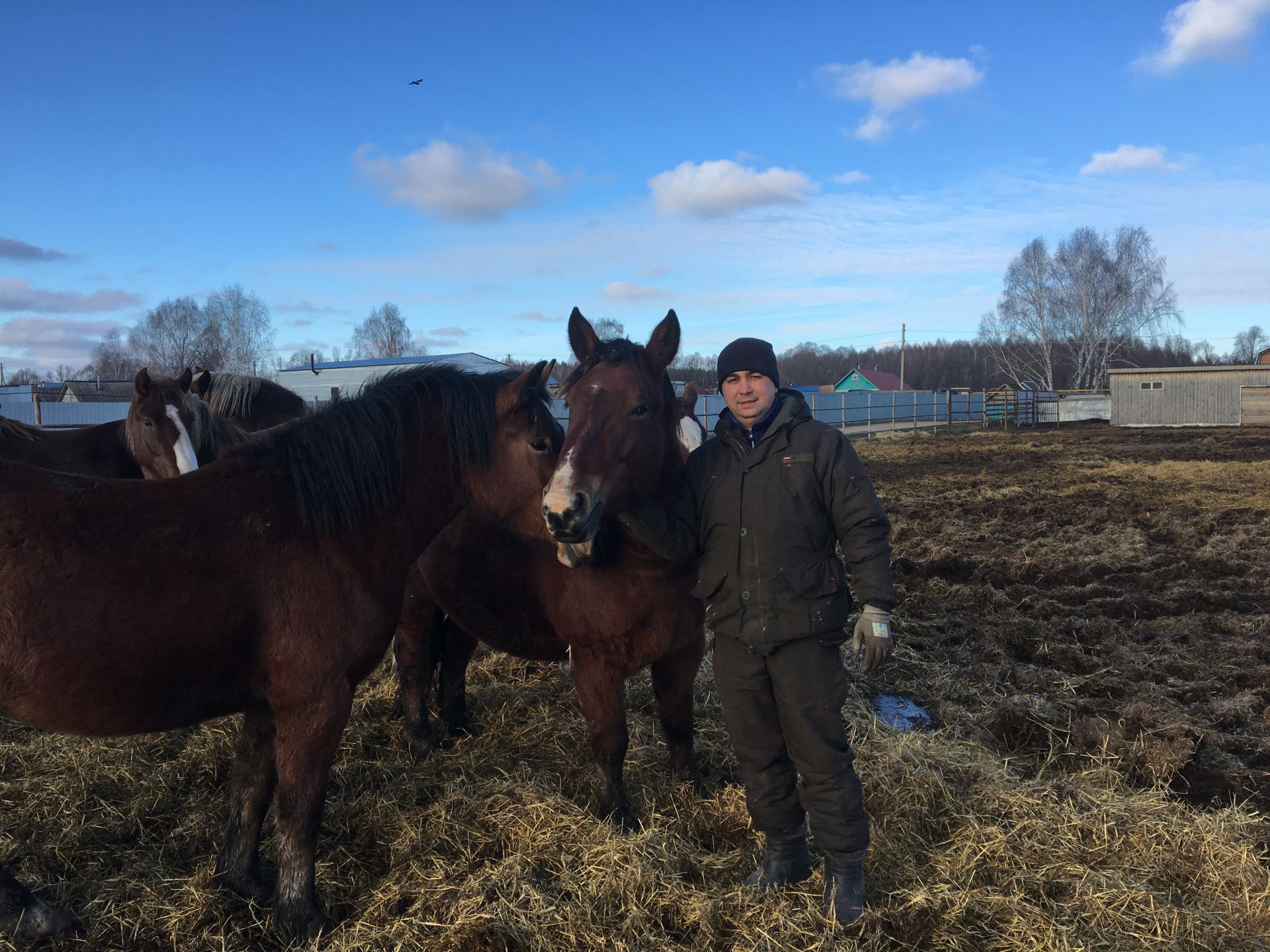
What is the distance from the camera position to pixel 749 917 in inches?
100

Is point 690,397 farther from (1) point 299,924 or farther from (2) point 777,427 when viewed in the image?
(1) point 299,924

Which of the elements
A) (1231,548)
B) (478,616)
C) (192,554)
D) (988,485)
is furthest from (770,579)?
(988,485)

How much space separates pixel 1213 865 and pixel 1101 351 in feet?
201

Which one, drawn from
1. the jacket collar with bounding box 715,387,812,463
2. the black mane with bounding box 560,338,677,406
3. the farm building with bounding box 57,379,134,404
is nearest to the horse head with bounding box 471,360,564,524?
the black mane with bounding box 560,338,677,406

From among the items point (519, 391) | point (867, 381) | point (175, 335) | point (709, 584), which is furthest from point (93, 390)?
point (867, 381)

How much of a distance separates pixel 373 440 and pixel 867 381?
2867 inches

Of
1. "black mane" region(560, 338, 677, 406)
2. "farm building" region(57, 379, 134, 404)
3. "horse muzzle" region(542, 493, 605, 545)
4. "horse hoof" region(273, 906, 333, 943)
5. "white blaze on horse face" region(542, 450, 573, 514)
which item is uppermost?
"farm building" region(57, 379, 134, 404)

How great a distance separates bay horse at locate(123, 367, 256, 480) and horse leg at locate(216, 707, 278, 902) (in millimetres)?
3124

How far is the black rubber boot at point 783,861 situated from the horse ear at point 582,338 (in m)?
1.94

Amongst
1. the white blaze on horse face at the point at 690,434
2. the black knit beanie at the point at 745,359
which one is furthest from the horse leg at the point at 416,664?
the black knit beanie at the point at 745,359

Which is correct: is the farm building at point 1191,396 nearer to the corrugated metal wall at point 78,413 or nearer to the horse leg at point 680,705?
the horse leg at point 680,705

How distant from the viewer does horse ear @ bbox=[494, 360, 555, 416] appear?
302cm

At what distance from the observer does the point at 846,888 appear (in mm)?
2592

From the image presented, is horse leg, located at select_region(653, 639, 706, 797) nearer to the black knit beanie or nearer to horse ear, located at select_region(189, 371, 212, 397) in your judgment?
the black knit beanie
